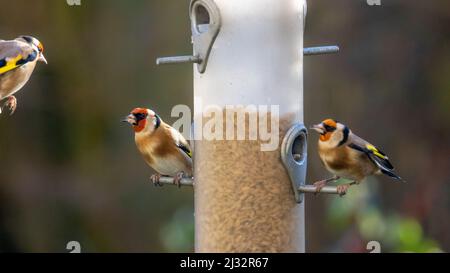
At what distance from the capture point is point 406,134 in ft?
36.2

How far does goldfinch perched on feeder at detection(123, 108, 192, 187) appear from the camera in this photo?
6.96 m

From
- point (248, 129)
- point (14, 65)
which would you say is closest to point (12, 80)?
point (14, 65)

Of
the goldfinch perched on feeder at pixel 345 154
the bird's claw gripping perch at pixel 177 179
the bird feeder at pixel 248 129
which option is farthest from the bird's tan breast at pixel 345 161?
the bird's claw gripping perch at pixel 177 179

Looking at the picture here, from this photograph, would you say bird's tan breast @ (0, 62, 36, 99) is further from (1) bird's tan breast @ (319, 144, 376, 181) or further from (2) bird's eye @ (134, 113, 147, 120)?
(1) bird's tan breast @ (319, 144, 376, 181)

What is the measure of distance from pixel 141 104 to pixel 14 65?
4.90 meters

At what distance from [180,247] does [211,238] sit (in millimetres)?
2849

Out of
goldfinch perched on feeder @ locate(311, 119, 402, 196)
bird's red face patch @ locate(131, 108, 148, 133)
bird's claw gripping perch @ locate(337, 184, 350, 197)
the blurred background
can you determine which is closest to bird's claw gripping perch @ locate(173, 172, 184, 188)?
bird's red face patch @ locate(131, 108, 148, 133)

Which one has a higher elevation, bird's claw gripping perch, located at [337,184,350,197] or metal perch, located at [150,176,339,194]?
bird's claw gripping perch, located at [337,184,350,197]

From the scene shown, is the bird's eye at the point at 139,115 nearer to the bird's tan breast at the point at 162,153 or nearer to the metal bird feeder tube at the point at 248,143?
the bird's tan breast at the point at 162,153

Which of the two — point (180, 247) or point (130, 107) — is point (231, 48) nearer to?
point (180, 247)

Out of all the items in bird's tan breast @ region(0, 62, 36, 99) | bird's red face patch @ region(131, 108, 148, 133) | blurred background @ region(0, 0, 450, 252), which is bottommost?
blurred background @ region(0, 0, 450, 252)

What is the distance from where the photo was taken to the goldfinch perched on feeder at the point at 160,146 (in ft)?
22.9

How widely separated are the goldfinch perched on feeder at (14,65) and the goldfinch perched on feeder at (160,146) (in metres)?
0.71

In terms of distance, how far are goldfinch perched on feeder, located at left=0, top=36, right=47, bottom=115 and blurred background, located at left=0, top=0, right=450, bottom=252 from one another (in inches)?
171
